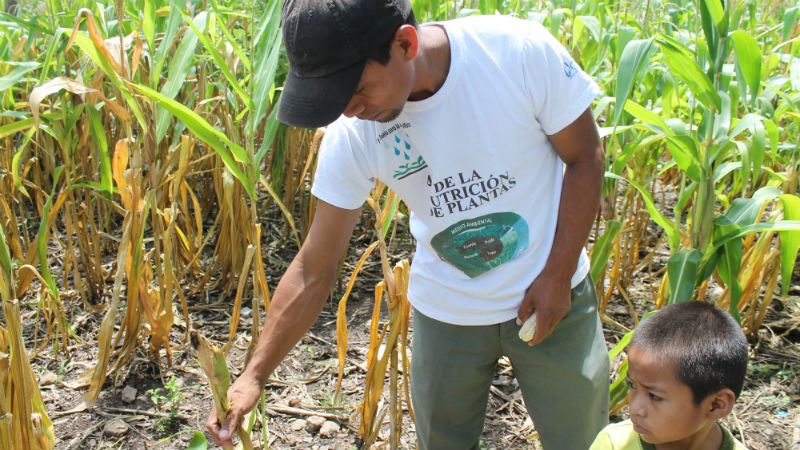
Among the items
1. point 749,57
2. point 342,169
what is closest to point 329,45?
point 342,169

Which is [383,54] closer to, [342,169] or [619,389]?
[342,169]

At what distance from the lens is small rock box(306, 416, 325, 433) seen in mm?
2111

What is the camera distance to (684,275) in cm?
167

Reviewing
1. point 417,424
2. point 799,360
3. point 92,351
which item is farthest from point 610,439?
point 92,351

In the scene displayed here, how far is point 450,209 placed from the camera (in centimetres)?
135

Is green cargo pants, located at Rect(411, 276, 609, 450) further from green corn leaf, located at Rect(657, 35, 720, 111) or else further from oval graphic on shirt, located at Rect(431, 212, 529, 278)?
green corn leaf, located at Rect(657, 35, 720, 111)

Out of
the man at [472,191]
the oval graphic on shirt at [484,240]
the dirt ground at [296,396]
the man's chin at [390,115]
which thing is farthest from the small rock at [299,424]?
the man's chin at [390,115]

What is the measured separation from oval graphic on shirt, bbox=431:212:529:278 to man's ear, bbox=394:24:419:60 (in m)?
0.35

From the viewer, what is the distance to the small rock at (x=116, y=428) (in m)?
2.03

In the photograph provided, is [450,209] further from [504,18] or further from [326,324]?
[326,324]

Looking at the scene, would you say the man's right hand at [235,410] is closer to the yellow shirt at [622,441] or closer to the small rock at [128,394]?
the yellow shirt at [622,441]

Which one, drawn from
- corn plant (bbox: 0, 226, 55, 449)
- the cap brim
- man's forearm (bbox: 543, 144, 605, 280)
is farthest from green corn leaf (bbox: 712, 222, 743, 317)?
corn plant (bbox: 0, 226, 55, 449)

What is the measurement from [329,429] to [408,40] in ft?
4.37

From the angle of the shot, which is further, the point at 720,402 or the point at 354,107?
the point at 354,107
